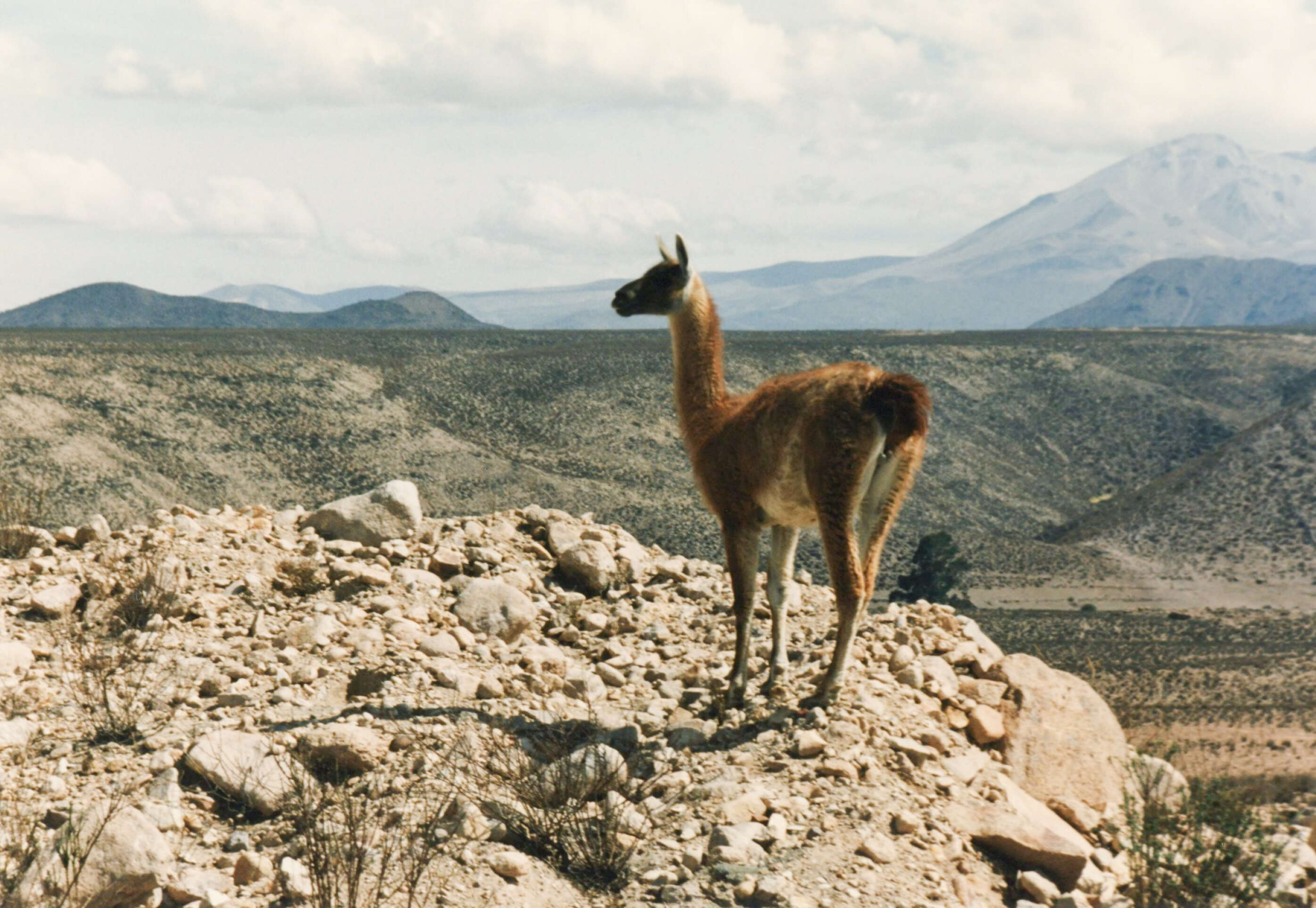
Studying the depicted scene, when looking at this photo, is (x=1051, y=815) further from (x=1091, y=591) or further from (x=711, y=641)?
(x=1091, y=591)

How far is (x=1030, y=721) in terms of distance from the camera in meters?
9.16

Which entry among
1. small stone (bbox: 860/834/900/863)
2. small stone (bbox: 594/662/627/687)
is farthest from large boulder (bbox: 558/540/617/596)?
small stone (bbox: 860/834/900/863)

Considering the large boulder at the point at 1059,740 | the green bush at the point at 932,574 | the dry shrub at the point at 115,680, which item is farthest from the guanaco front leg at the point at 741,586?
the green bush at the point at 932,574

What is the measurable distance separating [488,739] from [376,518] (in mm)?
4353

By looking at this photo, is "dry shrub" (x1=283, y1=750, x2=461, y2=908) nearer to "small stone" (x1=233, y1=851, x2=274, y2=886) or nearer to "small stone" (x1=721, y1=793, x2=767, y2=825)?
"small stone" (x1=233, y1=851, x2=274, y2=886)

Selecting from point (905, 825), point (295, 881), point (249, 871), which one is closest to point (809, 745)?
point (905, 825)

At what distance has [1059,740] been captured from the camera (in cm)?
907

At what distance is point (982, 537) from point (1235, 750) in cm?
3695

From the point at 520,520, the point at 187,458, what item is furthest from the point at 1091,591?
the point at 520,520

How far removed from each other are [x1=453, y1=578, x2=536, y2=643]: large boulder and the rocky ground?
3 centimetres

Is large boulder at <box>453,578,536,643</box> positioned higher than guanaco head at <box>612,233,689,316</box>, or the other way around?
guanaco head at <box>612,233,689,316</box>

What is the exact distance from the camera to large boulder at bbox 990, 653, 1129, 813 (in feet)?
29.0

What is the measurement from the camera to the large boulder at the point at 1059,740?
8828 millimetres

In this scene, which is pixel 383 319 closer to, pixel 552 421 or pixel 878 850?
pixel 552 421
